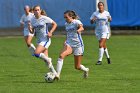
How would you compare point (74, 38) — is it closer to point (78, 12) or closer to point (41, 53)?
point (41, 53)

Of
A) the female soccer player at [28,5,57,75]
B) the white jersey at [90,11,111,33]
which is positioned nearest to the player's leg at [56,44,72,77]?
the female soccer player at [28,5,57,75]

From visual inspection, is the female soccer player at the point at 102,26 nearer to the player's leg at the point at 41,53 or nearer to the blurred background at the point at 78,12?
Answer: the player's leg at the point at 41,53

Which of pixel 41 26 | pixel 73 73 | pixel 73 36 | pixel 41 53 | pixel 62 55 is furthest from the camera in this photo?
pixel 73 73

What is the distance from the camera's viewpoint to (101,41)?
22516 millimetres

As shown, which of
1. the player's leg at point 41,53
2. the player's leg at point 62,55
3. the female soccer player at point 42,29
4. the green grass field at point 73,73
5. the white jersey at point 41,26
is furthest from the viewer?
the white jersey at point 41,26

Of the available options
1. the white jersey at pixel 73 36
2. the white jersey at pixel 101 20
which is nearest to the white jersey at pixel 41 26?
the white jersey at pixel 73 36

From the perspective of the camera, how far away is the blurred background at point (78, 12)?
41.1m

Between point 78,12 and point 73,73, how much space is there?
22.9 m

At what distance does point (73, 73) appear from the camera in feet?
62.2

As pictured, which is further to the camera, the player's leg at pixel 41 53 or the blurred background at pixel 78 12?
the blurred background at pixel 78 12

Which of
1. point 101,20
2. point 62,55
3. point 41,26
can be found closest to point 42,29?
point 41,26

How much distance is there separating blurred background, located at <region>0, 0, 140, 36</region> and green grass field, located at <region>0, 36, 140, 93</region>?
1014 cm

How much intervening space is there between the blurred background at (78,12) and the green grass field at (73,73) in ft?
33.3

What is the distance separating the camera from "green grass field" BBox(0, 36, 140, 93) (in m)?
15.1
